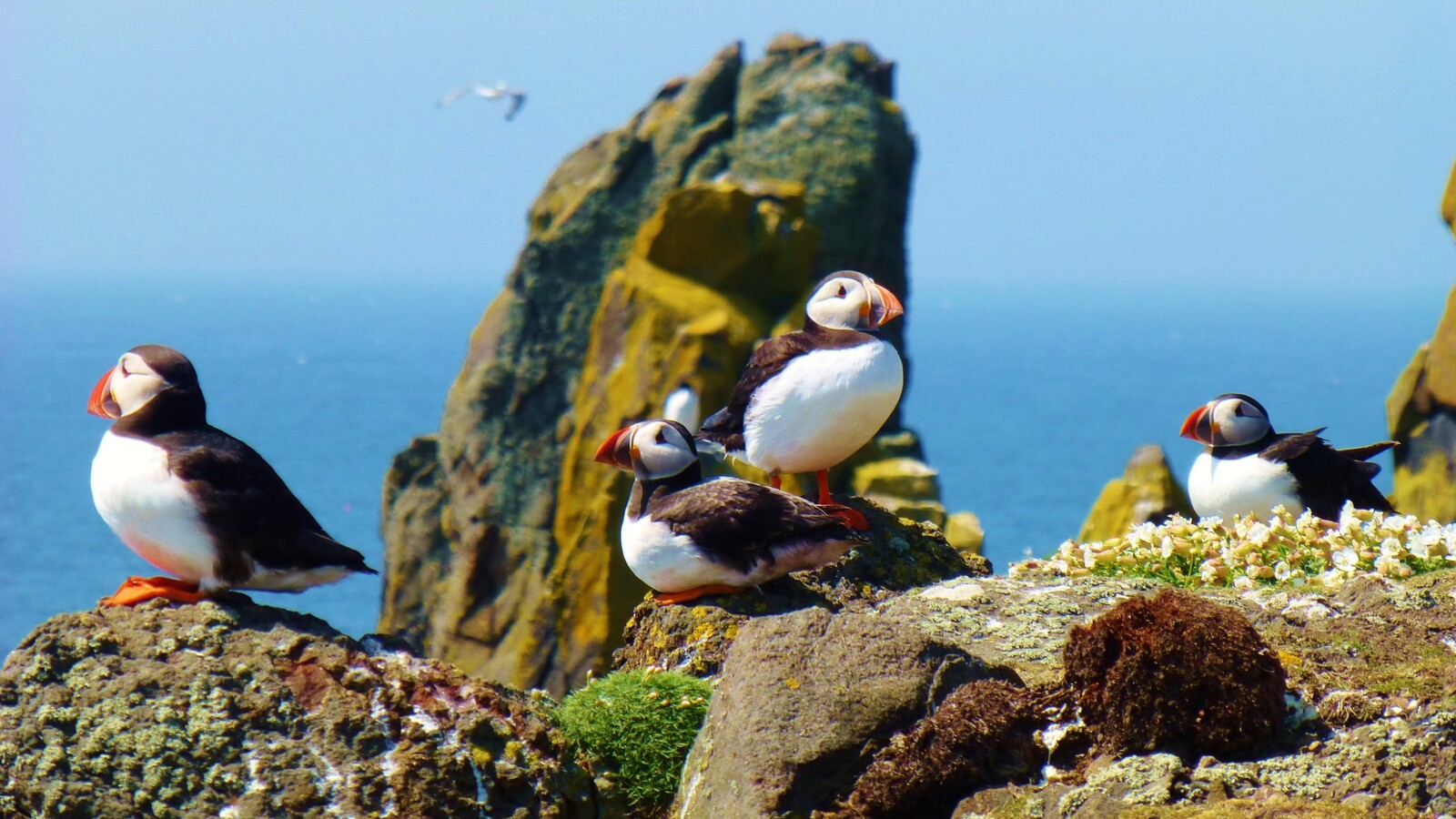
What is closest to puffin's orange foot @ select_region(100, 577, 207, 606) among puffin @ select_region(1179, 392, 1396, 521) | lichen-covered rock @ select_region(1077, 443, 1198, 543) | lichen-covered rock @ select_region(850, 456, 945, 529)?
puffin @ select_region(1179, 392, 1396, 521)

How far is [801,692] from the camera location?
209 inches

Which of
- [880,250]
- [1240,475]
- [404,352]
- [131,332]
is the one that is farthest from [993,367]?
[1240,475]

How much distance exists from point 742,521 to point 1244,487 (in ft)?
12.2

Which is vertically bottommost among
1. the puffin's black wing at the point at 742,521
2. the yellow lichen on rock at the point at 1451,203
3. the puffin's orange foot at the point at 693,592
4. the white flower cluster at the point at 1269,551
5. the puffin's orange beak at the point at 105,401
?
the puffin's orange beak at the point at 105,401

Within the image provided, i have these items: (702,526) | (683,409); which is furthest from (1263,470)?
(683,409)

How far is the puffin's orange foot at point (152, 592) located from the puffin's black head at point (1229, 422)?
5696 mm

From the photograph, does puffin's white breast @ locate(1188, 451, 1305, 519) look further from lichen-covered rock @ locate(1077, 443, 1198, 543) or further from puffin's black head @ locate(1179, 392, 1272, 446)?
lichen-covered rock @ locate(1077, 443, 1198, 543)

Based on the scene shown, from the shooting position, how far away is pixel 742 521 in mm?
6504

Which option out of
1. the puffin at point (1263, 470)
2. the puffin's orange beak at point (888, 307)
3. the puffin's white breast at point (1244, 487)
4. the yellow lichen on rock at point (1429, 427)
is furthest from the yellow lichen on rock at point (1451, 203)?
the puffin's orange beak at point (888, 307)

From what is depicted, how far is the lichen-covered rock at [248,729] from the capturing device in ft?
17.5

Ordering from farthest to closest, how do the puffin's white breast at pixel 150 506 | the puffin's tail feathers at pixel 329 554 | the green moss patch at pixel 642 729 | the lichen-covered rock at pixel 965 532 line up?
1. the lichen-covered rock at pixel 965 532
2. the green moss patch at pixel 642 729
3. the puffin's tail feathers at pixel 329 554
4. the puffin's white breast at pixel 150 506

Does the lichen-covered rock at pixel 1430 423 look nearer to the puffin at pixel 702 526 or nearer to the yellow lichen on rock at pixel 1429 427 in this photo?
the yellow lichen on rock at pixel 1429 427

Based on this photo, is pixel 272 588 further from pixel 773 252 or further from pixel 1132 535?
pixel 773 252

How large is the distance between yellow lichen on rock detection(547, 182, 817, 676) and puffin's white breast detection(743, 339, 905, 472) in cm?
1006
